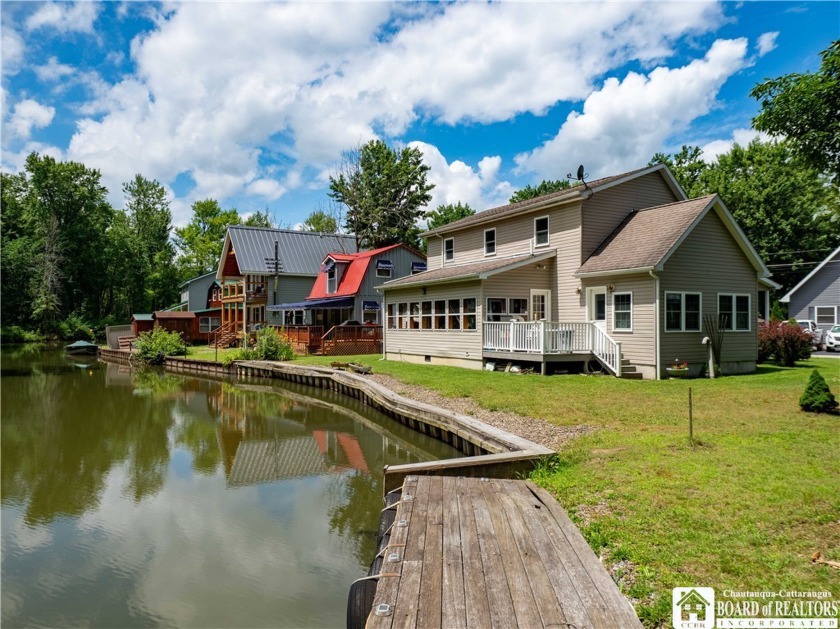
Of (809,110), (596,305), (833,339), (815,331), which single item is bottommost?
(833,339)

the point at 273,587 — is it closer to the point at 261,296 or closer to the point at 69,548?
the point at 69,548

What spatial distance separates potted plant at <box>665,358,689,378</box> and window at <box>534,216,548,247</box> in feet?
21.1

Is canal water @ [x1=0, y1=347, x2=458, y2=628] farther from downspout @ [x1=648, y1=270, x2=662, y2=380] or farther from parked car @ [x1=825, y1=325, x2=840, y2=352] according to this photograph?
parked car @ [x1=825, y1=325, x2=840, y2=352]

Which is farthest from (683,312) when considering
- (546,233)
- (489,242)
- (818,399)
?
(489,242)

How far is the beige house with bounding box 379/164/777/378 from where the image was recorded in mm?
16828

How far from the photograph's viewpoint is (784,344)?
2042 centimetres

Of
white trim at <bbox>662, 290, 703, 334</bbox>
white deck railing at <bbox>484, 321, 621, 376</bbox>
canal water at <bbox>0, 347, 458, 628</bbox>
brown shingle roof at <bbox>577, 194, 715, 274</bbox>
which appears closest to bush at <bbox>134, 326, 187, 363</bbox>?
canal water at <bbox>0, 347, 458, 628</bbox>

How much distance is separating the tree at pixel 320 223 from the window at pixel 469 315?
43.3 meters

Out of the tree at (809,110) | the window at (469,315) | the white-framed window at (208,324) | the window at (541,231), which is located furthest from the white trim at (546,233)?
the white-framed window at (208,324)

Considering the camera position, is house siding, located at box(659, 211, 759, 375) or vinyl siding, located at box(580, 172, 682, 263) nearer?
house siding, located at box(659, 211, 759, 375)

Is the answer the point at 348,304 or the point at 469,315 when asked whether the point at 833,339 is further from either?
the point at 348,304

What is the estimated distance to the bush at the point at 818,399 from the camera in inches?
400

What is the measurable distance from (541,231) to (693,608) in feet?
58.9

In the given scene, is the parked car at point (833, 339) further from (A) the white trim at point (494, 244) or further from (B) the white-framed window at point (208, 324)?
(B) the white-framed window at point (208, 324)
